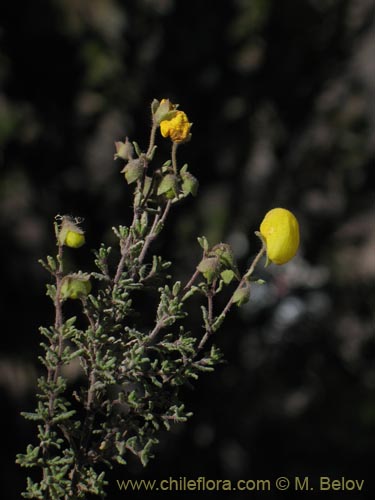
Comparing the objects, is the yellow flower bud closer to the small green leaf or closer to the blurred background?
the small green leaf

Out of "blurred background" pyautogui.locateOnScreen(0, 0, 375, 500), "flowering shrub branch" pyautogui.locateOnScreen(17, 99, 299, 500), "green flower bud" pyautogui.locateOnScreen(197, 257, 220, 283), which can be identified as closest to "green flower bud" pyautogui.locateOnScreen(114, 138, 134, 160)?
"flowering shrub branch" pyautogui.locateOnScreen(17, 99, 299, 500)

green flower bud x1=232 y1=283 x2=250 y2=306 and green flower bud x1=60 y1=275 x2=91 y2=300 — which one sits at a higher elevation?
green flower bud x1=232 y1=283 x2=250 y2=306

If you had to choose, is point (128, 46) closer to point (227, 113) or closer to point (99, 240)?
point (227, 113)

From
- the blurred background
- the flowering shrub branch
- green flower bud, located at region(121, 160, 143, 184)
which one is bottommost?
the flowering shrub branch

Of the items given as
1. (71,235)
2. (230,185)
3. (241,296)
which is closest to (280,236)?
(241,296)

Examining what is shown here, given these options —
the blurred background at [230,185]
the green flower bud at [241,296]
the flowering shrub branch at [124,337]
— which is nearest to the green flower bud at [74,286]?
the flowering shrub branch at [124,337]

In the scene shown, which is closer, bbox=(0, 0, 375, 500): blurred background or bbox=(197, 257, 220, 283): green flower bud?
bbox=(197, 257, 220, 283): green flower bud
